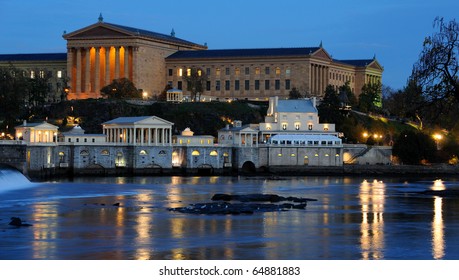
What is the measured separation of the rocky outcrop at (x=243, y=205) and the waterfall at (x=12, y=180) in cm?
2250

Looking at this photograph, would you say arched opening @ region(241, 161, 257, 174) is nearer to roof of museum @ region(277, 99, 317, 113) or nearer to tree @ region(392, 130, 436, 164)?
roof of museum @ region(277, 99, 317, 113)

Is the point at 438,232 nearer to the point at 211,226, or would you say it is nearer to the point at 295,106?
the point at 211,226

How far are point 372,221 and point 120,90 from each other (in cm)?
11592

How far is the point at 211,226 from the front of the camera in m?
71.7

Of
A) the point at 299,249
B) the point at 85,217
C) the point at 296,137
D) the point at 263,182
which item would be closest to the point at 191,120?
the point at 296,137

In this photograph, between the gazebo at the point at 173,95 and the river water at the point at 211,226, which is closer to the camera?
the river water at the point at 211,226

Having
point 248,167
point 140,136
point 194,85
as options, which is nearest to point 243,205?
point 140,136

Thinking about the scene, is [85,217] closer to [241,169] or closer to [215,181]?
[215,181]

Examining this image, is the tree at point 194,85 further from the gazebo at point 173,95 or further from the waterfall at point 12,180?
the waterfall at point 12,180

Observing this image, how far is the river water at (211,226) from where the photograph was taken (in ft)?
197

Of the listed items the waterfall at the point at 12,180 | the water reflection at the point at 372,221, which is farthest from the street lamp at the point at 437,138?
the waterfall at the point at 12,180

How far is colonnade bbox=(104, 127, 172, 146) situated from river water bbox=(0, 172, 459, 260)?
3568 centimetres

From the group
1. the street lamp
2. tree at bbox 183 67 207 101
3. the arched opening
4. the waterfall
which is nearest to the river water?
the waterfall
